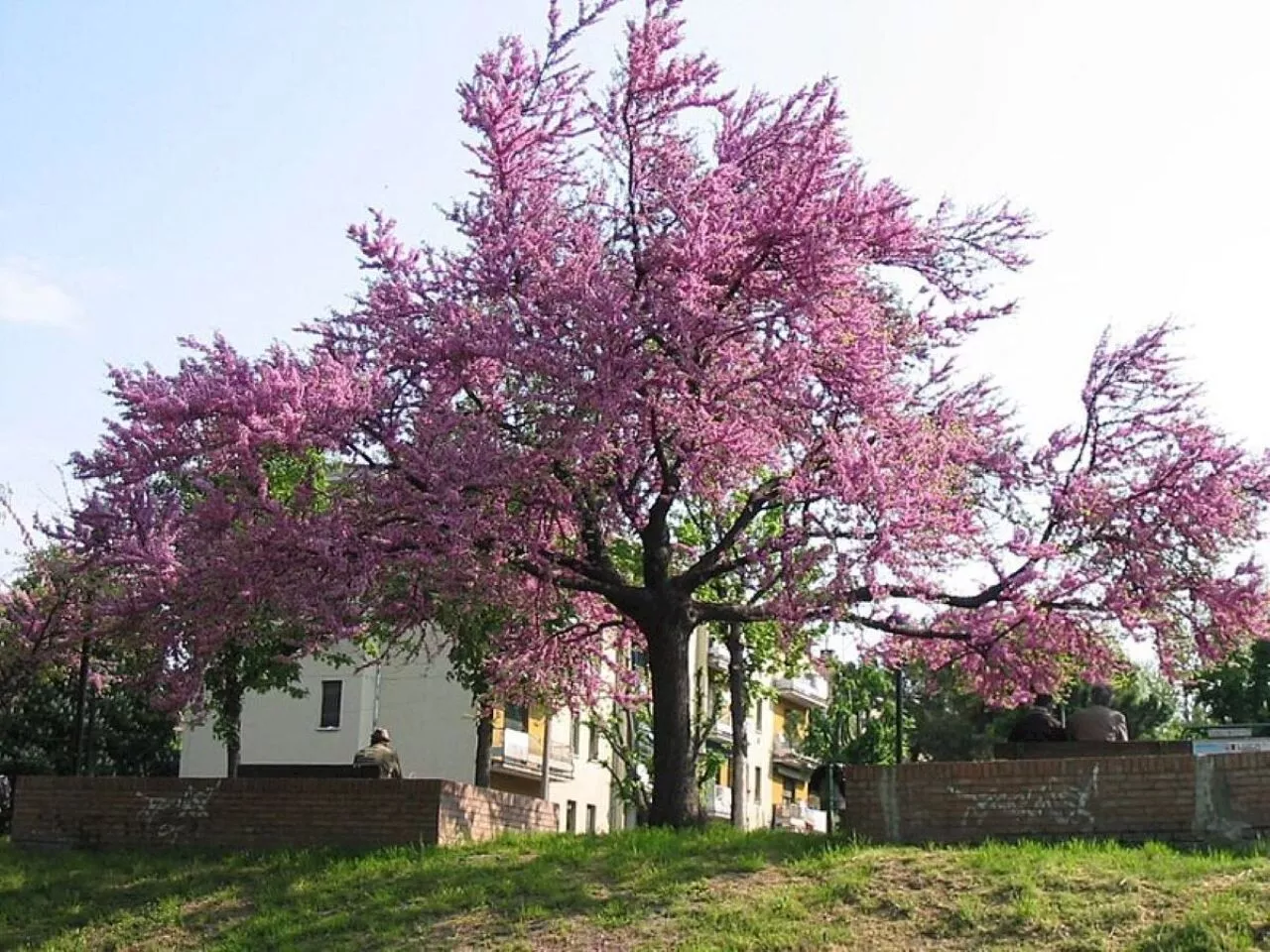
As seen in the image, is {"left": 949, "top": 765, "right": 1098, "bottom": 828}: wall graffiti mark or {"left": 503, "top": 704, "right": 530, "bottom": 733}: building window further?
{"left": 503, "top": 704, "right": 530, "bottom": 733}: building window

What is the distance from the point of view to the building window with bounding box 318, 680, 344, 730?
1711 inches

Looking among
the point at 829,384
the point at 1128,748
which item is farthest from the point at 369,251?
the point at 1128,748

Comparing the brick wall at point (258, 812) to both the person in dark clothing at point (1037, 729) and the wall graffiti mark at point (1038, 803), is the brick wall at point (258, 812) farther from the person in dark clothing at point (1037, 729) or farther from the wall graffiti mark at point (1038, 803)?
the person in dark clothing at point (1037, 729)

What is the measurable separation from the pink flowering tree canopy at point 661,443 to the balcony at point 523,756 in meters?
26.8

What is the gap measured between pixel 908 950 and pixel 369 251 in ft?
31.1

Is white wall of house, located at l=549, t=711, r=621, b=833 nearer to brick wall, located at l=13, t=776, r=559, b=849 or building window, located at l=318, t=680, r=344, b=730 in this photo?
building window, located at l=318, t=680, r=344, b=730

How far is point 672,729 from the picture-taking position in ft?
53.9

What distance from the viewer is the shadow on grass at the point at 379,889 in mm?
12578

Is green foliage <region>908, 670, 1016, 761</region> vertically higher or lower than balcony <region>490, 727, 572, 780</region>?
A: higher

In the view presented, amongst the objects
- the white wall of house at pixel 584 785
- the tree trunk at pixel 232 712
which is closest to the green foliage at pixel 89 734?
the tree trunk at pixel 232 712

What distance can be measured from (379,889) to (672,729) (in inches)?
153

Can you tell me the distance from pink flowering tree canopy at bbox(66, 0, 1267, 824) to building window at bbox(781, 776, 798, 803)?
54480 millimetres

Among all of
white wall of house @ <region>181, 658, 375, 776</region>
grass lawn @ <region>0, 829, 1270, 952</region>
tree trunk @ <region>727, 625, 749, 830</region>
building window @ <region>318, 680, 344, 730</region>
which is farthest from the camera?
building window @ <region>318, 680, 344, 730</region>

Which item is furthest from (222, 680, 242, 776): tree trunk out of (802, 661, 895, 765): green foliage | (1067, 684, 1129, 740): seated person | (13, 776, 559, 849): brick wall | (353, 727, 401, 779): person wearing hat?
(802, 661, 895, 765): green foliage
